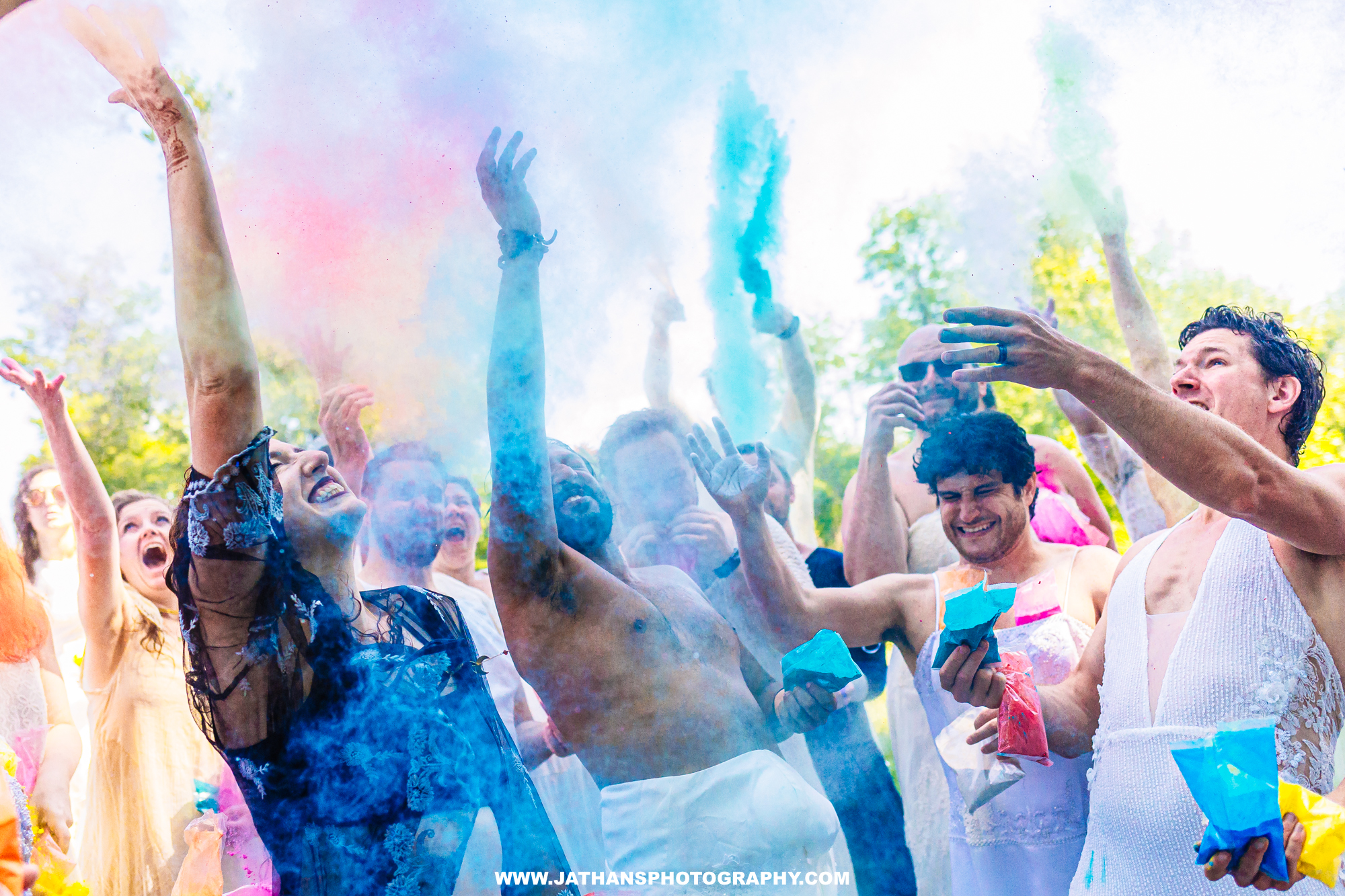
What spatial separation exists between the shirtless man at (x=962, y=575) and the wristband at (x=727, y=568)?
0.04 metres

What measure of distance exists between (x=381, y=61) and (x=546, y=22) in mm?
402

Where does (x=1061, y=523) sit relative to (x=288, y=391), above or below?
below

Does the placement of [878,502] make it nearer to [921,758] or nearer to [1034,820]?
[921,758]

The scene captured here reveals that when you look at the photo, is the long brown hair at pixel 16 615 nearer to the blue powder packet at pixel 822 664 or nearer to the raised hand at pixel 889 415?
the blue powder packet at pixel 822 664

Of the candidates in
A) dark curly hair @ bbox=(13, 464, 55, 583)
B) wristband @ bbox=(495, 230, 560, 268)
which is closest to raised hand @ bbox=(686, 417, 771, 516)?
wristband @ bbox=(495, 230, 560, 268)

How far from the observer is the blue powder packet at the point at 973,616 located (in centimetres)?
171

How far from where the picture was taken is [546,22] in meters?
2.20

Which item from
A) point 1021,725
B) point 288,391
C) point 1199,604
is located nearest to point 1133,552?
point 1199,604

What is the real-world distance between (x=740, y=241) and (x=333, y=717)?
4.50ft

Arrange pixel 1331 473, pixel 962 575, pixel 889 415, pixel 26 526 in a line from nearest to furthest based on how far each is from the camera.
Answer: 1. pixel 1331 473
2. pixel 962 575
3. pixel 889 415
4. pixel 26 526

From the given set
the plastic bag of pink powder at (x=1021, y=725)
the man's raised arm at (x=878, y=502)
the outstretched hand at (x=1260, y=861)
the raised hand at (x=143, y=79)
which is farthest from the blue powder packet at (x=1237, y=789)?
the raised hand at (x=143, y=79)

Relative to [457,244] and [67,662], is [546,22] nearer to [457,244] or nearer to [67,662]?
[457,244]

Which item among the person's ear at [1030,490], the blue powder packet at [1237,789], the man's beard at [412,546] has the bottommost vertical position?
the blue powder packet at [1237,789]

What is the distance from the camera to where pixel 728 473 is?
6.98 feet
